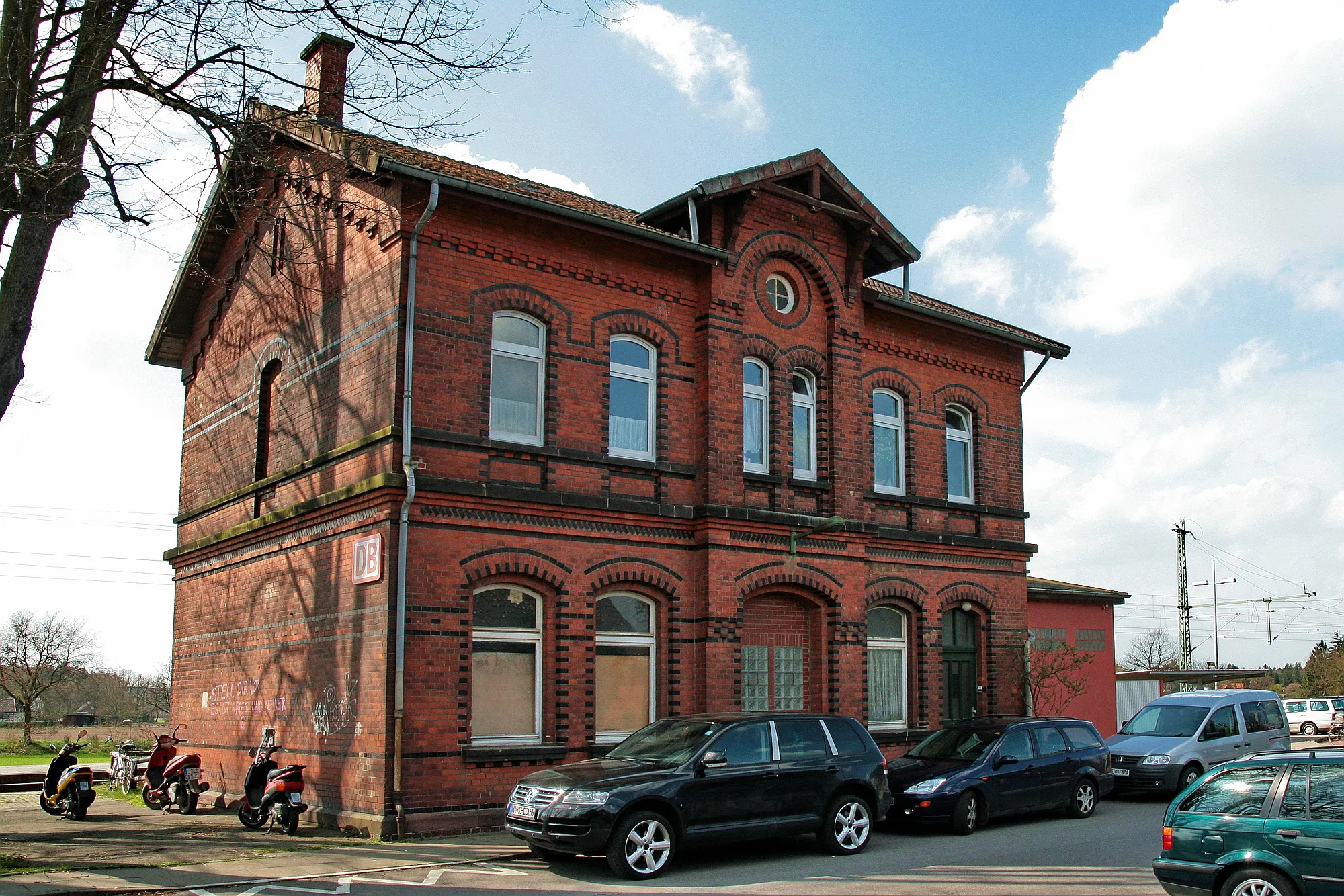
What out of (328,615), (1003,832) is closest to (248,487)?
(328,615)

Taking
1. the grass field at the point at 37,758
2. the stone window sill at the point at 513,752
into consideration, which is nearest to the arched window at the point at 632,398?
the stone window sill at the point at 513,752

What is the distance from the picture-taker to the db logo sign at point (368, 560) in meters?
14.1

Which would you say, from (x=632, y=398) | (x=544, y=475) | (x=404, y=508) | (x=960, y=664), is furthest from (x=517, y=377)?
(x=960, y=664)

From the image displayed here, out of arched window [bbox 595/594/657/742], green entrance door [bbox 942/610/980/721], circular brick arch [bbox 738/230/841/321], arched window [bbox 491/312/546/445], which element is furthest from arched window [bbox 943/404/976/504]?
arched window [bbox 491/312/546/445]

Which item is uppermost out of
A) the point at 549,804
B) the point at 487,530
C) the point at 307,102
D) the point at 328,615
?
the point at 307,102

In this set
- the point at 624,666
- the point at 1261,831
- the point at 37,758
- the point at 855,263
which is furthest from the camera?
the point at 37,758

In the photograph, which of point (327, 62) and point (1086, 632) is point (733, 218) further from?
point (1086, 632)

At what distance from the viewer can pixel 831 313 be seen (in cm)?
1909

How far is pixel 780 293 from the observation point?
61.8 feet

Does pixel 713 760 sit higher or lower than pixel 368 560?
lower

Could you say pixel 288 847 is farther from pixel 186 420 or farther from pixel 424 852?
pixel 186 420

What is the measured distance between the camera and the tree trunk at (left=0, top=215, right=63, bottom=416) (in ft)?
38.5

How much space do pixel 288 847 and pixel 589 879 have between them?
4.21 metres

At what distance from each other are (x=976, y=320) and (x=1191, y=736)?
8.45 m
